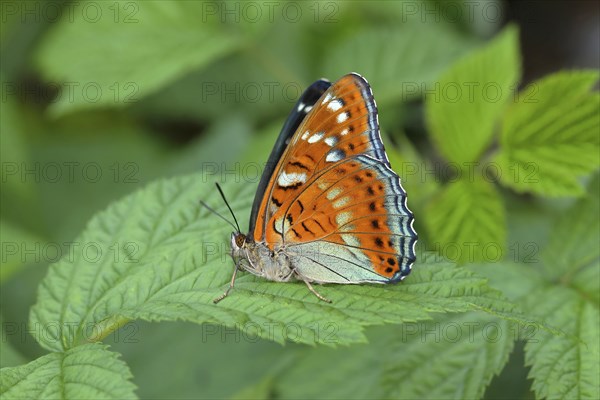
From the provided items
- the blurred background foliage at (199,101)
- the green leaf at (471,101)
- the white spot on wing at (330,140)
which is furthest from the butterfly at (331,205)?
the green leaf at (471,101)

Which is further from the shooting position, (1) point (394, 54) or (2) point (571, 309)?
(1) point (394, 54)

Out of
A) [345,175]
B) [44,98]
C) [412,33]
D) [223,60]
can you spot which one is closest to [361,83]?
[345,175]

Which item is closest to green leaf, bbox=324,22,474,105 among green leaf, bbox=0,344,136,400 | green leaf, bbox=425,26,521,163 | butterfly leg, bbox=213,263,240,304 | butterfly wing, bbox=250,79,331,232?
green leaf, bbox=425,26,521,163

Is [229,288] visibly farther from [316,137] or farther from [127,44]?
[127,44]

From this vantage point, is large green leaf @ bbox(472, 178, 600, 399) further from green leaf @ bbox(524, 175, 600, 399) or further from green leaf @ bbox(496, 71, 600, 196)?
green leaf @ bbox(496, 71, 600, 196)

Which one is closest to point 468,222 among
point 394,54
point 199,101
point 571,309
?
point 571,309

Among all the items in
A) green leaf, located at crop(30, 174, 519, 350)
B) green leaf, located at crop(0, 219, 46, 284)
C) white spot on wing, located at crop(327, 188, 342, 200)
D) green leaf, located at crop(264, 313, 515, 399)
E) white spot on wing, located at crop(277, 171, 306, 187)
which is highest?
white spot on wing, located at crop(277, 171, 306, 187)
